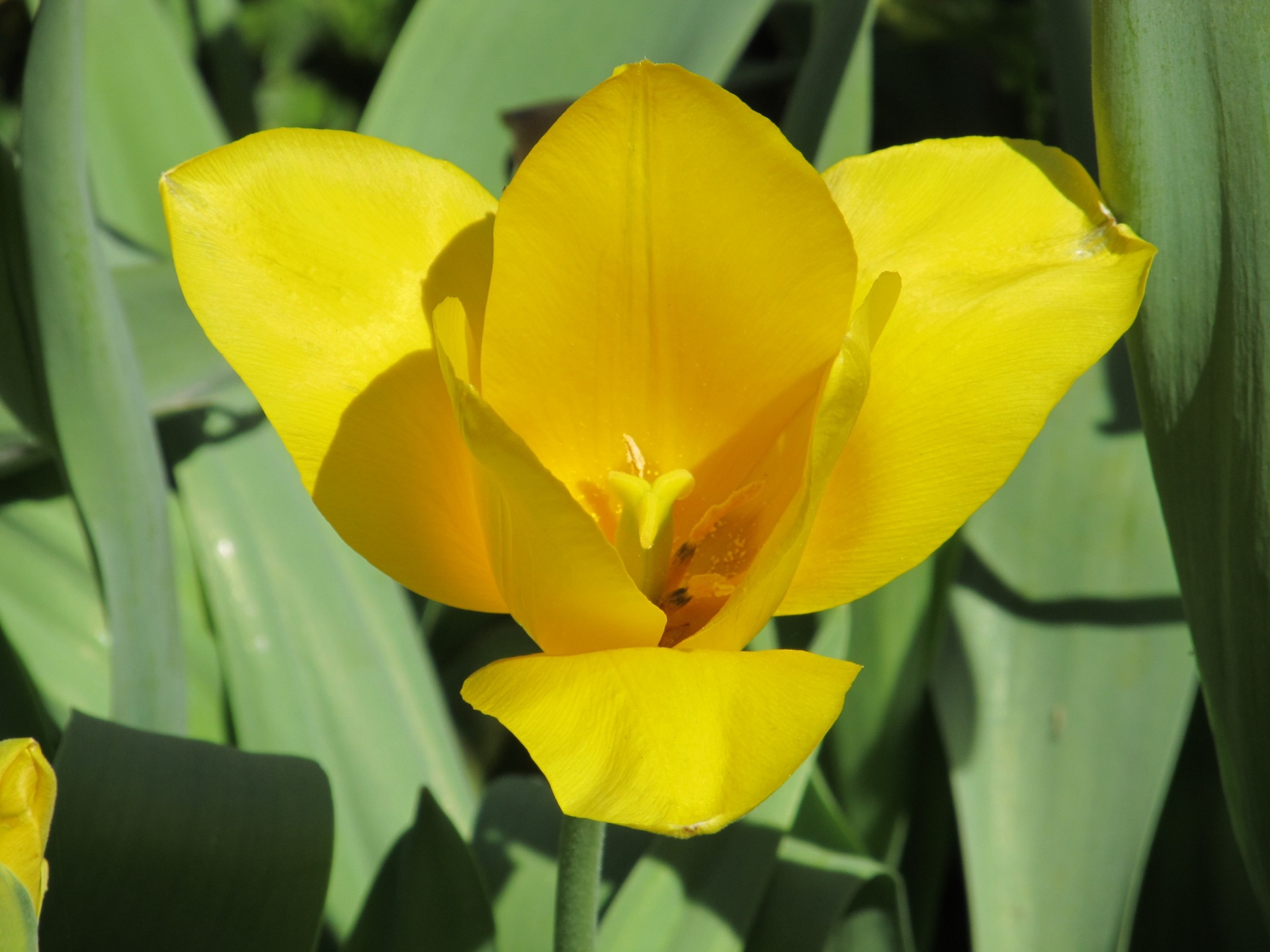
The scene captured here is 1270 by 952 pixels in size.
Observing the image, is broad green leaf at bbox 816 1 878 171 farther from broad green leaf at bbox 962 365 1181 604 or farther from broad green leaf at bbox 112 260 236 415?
broad green leaf at bbox 112 260 236 415

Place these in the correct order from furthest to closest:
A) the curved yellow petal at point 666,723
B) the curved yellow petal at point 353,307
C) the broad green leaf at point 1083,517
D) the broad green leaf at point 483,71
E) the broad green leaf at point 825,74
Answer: the broad green leaf at point 483,71, the broad green leaf at point 1083,517, the broad green leaf at point 825,74, the curved yellow petal at point 353,307, the curved yellow petal at point 666,723

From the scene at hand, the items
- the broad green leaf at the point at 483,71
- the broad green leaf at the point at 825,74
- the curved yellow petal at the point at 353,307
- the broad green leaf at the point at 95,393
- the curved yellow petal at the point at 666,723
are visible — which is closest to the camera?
the curved yellow petal at the point at 666,723

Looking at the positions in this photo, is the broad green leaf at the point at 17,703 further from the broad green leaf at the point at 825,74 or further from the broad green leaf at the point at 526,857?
the broad green leaf at the point at 825,74

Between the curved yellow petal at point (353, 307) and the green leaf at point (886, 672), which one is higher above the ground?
the curved yellow petal at point (353, 307)

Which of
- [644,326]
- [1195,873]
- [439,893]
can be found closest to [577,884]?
[439,893]

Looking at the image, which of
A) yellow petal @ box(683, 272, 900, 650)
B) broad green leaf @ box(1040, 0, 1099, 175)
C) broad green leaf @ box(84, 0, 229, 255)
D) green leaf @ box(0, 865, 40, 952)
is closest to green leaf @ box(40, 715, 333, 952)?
green leaf @ box(0, 865, 40, 952)

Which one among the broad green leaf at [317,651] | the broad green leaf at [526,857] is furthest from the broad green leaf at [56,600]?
the broad green leaf at [526,857]
